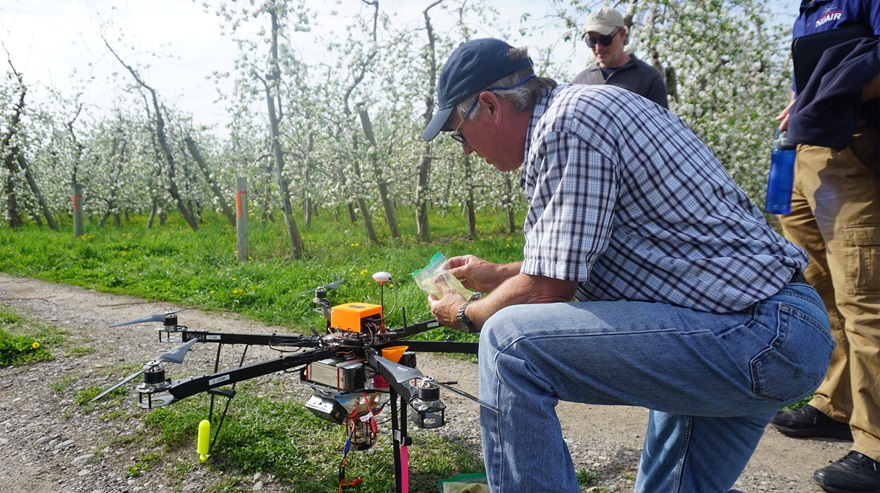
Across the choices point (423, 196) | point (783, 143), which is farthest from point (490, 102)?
point (423, 196)

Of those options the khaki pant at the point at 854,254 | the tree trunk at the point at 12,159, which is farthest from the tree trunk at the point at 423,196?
the tree trunk at the point at 12,159

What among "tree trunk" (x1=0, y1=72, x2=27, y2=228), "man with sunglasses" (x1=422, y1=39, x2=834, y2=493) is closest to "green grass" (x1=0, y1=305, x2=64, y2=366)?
"man with sunglasses" (x1=422, y1=39, x2=834, y2=493)

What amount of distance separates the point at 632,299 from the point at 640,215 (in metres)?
0.24

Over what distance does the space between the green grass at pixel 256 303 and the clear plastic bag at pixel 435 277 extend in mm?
832

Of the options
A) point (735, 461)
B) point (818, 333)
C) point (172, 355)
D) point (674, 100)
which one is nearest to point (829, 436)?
point (735, 461)

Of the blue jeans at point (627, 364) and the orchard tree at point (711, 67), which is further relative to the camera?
the orchard tree at point (711, 67)

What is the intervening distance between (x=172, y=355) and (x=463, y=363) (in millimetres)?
2541

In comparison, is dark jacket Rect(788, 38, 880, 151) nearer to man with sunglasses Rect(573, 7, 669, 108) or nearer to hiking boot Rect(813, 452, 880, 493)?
hiking boot Rect(813, 452, 880, 493)

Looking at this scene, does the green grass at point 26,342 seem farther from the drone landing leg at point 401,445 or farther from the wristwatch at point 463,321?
the wristwatch at point 463,321

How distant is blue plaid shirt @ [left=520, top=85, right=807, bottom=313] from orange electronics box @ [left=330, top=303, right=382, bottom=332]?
2.84 ft

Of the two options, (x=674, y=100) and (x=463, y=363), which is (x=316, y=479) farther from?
(x=674, y=100)

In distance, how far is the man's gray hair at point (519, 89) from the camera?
6.24 ft

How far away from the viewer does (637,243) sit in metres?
1.69

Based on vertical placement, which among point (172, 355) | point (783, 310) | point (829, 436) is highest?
point (783, 310)
